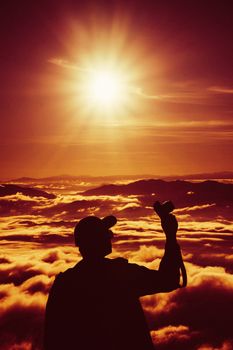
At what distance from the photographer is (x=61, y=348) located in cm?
550

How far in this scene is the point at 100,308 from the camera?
5664 millimetres

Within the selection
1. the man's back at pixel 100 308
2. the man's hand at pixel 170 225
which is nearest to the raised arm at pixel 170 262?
the man's hand at pixel 170 225

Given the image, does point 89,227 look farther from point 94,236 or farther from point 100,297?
point 100,297

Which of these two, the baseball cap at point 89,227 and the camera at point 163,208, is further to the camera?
the baseball cap at point 89,227

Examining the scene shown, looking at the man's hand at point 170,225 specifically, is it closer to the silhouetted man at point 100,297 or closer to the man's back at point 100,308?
the silhouetted man at point 100,297

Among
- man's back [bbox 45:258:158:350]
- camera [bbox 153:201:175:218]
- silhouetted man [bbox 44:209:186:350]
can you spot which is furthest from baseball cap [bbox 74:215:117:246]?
camera [bbox 153:201:175:218]

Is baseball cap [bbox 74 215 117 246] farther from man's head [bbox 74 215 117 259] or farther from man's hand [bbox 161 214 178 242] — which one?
man's hand [bbox 161 214 178 242]

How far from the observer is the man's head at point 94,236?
5.62m

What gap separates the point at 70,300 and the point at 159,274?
1196 mm

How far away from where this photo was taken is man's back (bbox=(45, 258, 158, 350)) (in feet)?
18.2

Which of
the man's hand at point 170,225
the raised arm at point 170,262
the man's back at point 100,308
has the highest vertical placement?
the man's hand at point 170,225

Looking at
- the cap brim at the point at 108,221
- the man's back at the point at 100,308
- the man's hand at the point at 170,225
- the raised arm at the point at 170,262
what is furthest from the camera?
the cap brim at the point at 108,221

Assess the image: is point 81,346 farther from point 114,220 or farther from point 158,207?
point 158,207

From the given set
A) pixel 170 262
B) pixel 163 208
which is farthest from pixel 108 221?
pixel 170 262
